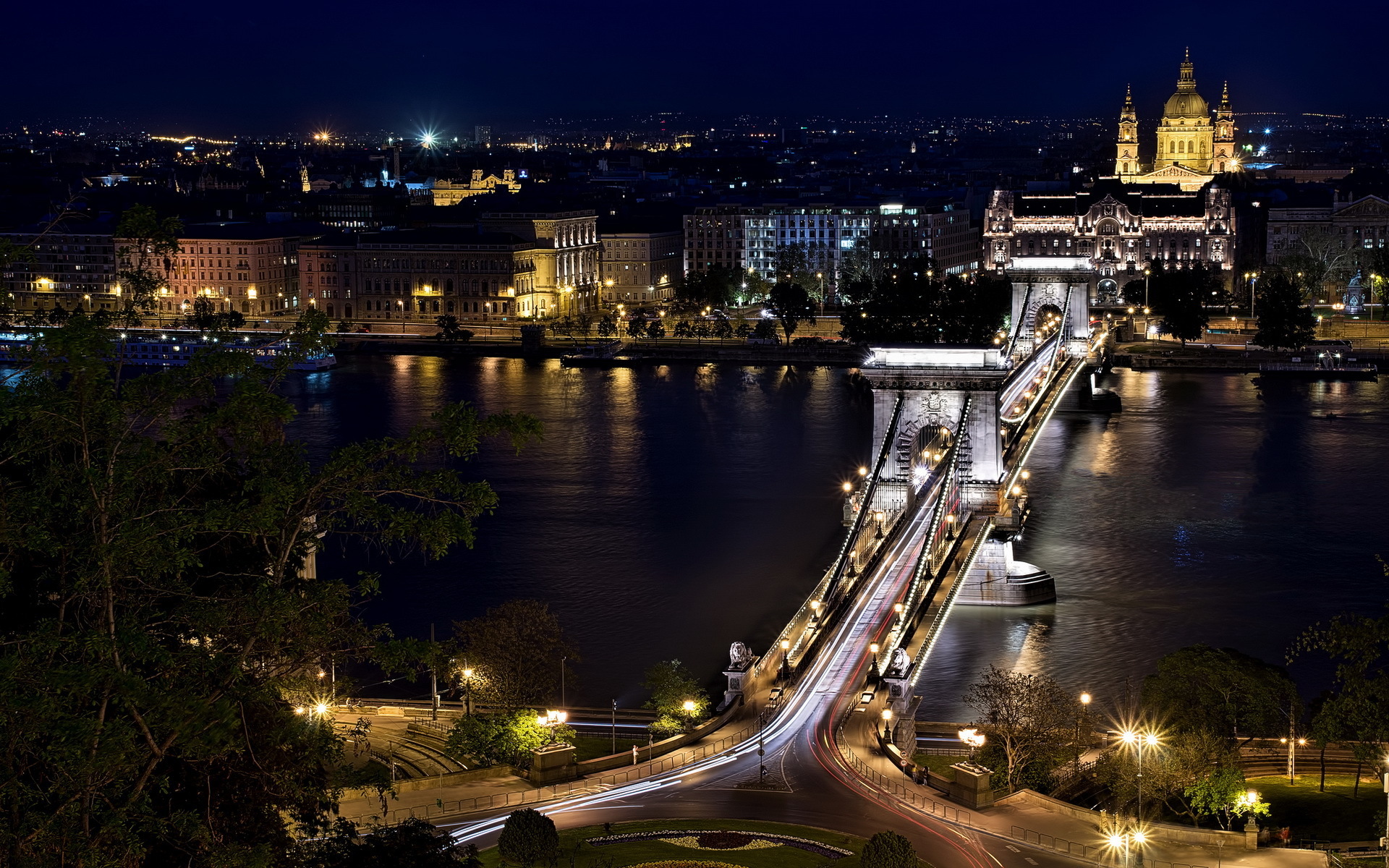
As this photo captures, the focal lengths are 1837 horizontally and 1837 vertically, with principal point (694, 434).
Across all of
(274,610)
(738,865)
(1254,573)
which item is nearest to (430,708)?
(738,865)

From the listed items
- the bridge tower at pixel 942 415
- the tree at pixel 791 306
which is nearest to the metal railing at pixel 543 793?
the bridge tower at pixel 942 415

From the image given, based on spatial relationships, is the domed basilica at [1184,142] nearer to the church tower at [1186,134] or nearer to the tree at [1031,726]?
the church tower at [1186,134]

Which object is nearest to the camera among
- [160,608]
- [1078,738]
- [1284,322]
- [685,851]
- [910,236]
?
[160,608]

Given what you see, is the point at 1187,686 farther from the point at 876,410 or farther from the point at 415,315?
the point at 415,315

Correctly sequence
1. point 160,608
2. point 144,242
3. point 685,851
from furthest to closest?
point 685,851 < point 144,242 < point 160,608

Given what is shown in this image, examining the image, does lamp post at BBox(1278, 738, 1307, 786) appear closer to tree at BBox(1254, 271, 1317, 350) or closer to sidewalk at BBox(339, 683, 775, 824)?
sidewalk at BBox(339, 683, 775, 824)

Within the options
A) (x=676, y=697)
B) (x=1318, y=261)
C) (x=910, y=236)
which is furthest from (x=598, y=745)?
(x=910, y=236)

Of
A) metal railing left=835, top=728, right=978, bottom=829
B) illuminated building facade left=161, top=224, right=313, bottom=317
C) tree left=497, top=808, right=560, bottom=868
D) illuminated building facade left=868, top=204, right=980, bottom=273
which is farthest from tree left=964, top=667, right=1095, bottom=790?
illuminated building facade left=161, top=224, right=313, bottom=317

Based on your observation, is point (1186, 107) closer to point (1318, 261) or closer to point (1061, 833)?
point (1318, 261)
